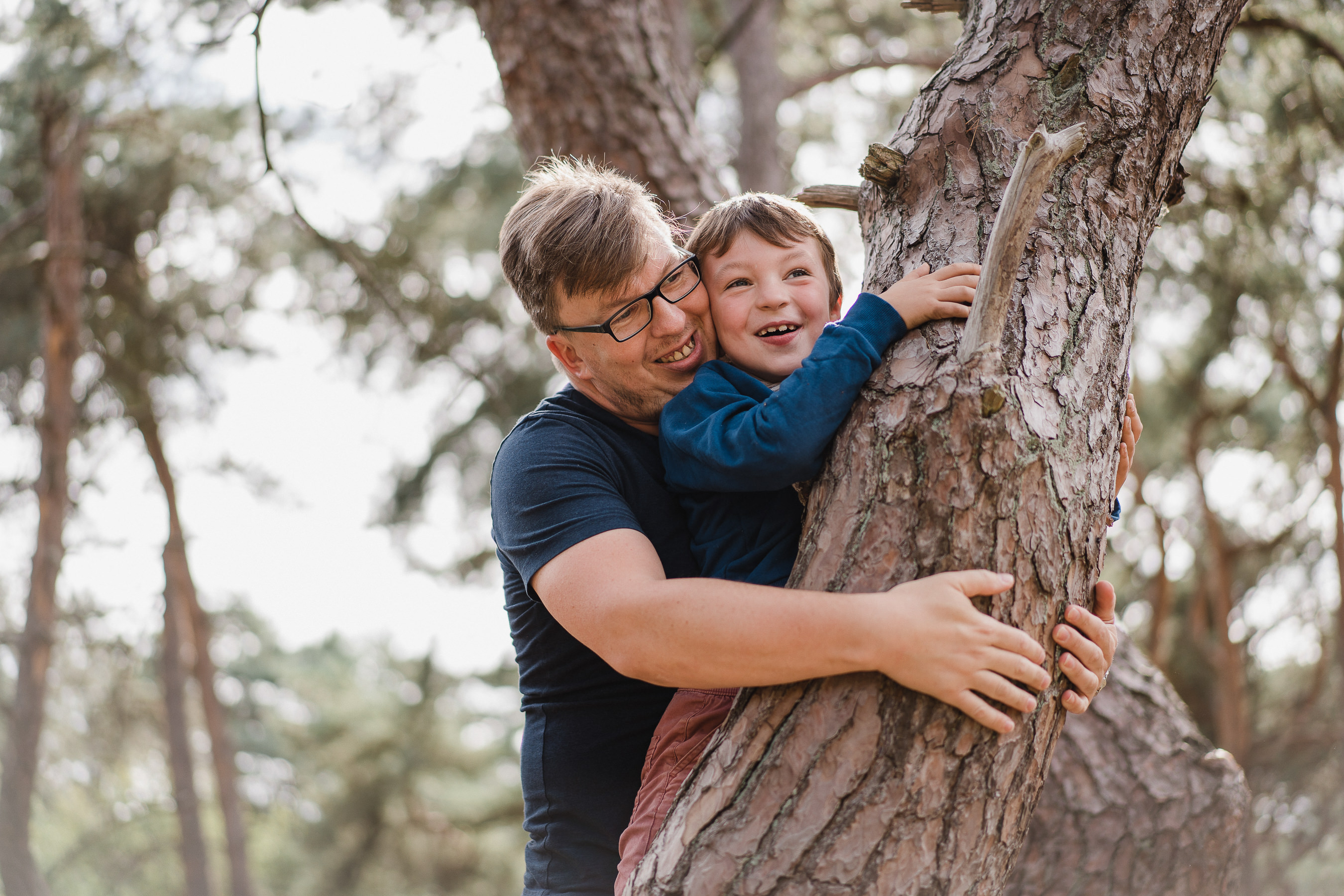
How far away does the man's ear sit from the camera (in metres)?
1.96

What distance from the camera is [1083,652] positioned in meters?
1.48

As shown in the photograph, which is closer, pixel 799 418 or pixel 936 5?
pixel 799 418

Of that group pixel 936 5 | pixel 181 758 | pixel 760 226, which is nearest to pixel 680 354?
pixel 760 226

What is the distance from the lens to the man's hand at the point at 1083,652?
147 cm

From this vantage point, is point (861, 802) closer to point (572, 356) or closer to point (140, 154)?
point (572, 356)

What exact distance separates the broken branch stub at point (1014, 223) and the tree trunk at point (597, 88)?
81.0 inches

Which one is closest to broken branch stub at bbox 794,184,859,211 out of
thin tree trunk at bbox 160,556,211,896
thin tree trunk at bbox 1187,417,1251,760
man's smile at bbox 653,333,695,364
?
man's smile at bbox 653,333,695,364

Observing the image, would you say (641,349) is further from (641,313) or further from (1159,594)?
(1159,594)

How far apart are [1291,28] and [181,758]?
1134 cm

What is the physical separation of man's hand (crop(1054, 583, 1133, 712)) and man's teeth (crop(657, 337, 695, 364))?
88cm

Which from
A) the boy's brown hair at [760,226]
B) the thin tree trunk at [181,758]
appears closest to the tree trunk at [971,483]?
the boy's brown hair at [760,226]

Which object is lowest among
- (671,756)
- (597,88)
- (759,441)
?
(671,756)

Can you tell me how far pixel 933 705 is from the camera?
1.37 meters

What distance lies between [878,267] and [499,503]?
814mm
